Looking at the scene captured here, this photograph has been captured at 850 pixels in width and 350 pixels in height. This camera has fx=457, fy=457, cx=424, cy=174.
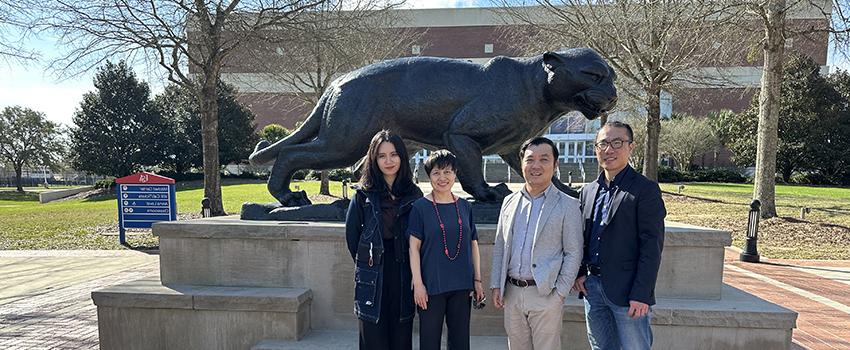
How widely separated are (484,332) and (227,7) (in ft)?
35.3

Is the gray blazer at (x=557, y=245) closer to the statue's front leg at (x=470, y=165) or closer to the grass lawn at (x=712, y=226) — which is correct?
the statue's front leg at (x=470, y=165)

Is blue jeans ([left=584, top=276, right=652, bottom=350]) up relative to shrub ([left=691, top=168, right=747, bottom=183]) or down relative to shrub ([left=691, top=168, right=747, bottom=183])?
up

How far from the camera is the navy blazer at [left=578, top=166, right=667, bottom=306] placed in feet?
7.23

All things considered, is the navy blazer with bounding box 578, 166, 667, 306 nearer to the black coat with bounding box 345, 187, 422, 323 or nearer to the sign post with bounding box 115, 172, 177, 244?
the black coat with bounding box 345, 187, 422, 323

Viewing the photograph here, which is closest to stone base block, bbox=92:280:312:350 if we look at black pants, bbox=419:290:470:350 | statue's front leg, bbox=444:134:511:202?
black pants, bbox=419:290:470:350

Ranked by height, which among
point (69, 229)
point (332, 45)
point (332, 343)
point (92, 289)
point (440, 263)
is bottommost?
point (69, 229)

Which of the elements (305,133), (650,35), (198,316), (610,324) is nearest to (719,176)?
(650,35)

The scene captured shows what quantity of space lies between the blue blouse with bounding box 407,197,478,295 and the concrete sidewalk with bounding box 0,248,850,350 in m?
3.56

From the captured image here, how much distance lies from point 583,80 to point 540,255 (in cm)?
171

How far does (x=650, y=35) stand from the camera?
1269cm

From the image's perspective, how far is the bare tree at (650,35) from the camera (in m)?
11.8

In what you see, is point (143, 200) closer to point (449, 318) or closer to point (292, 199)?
point (292, 199)

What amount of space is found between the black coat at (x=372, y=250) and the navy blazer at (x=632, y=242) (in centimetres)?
103

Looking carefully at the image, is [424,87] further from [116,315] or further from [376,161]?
[116,315]
